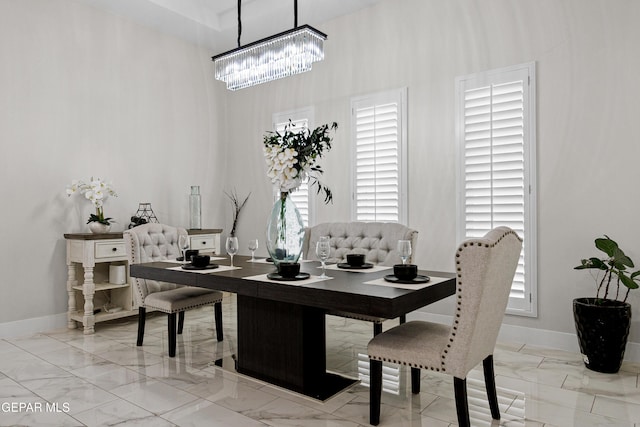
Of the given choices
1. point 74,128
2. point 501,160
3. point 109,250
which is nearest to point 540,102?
point 501,160

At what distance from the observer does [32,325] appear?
4.05 m

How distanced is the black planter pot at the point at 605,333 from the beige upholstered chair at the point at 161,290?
2.70 m

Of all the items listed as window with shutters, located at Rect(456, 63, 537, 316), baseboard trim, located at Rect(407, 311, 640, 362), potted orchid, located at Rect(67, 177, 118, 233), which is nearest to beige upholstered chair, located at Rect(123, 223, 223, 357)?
potted orchid, located at Rect(67, 177, 118, 233)

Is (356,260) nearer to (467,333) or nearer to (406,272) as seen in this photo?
(406,272)

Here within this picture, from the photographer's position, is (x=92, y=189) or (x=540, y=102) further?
(x=92, y=189)

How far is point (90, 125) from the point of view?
4520mm

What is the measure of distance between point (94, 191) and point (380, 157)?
2.78 meters

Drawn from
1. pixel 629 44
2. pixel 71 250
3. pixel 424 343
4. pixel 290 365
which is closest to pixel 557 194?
pixel 629 44

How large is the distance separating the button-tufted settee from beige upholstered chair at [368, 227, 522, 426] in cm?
107

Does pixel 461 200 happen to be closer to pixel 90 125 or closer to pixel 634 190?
pixel 634 190

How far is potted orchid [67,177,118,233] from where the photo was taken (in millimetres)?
4199

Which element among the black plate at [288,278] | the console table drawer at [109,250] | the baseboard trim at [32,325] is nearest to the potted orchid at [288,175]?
the black plate at [288,278]

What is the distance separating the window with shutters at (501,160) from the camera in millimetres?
3625

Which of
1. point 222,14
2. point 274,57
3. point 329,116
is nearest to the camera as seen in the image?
point 274,57
